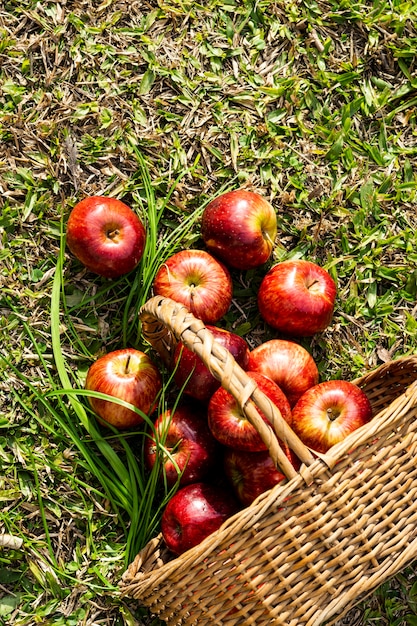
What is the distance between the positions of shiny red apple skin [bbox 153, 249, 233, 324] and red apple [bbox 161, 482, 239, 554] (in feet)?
2.30

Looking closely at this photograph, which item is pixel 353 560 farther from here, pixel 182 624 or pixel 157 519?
pixel 157 519

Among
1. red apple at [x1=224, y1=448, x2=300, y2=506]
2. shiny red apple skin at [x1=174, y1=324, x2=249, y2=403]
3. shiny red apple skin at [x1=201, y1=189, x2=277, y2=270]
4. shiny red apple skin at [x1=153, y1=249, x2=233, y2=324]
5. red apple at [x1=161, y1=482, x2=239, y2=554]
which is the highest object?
shiny red apple skin at [x1=201, y1=189, x2=277, y2=270]

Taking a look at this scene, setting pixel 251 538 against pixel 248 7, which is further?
pixel 248 7

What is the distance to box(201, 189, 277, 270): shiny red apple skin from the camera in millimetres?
3051

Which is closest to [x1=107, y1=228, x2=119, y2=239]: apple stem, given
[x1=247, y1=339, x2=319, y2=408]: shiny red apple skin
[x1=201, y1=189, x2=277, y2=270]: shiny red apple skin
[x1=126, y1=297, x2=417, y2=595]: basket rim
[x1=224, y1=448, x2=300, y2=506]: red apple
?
[x1=201, y1=189, x2=277, y2=270]: shiny red apple skin

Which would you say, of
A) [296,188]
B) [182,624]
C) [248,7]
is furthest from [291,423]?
[248,7]

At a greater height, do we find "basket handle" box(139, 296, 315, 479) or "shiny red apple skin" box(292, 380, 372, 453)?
"basket handle" box(139, 296, 315, 479)

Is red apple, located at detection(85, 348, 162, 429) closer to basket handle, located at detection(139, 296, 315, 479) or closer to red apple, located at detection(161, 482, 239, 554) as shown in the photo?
red apple, located at detection(161, 482, 239, 554)

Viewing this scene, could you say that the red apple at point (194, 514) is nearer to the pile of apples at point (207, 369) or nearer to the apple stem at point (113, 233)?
the pile of apples at point (207, 369)

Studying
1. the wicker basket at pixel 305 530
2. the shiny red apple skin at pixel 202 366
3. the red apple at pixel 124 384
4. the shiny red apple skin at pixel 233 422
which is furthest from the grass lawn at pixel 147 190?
the wicker basket at pixel 305 530

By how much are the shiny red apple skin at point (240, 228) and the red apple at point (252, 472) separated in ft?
2.74

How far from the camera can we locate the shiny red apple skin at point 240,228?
120 inches

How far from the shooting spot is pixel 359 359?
3.30 m

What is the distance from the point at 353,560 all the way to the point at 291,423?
599 mm
